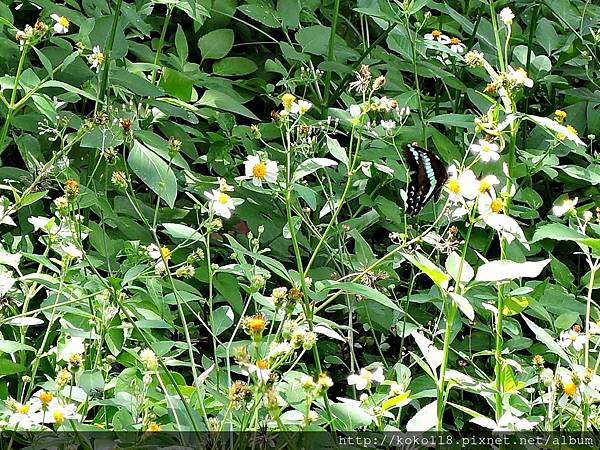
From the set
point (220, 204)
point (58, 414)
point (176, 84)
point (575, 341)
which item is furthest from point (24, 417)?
point (176, 84)

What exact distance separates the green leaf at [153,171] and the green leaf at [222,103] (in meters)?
0.34

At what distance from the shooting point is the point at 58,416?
1.00 m

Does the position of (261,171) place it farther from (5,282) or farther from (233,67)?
(233,67)

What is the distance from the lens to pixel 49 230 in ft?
4.32

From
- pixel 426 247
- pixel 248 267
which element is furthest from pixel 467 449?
pixel 426 247

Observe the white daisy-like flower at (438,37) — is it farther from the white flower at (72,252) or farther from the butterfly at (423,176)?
the white flower at (72,252)

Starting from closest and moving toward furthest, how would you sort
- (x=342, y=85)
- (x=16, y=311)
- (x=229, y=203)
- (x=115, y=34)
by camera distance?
1. (x=229, y=203)
2. (x=16, y=311)
3. (x=115, y=34)
4. (x=342, y=85)

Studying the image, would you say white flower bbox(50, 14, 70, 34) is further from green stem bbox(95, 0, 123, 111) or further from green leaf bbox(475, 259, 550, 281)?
green leaf bbox(475, 259, 550, 281)

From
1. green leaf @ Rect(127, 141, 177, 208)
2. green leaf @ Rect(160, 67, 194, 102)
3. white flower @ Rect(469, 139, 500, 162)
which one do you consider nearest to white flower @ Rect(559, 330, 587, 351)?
white flower @ Rect(469, 139, 500, 162)

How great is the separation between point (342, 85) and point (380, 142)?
0.28 meters

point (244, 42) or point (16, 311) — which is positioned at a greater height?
point (244, 42)

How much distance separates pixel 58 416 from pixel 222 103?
2.81ft

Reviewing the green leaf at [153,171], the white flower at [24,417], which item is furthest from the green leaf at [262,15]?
the white flower at [24,417]

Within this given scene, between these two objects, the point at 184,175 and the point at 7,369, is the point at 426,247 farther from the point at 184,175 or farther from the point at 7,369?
the point at 7,369
